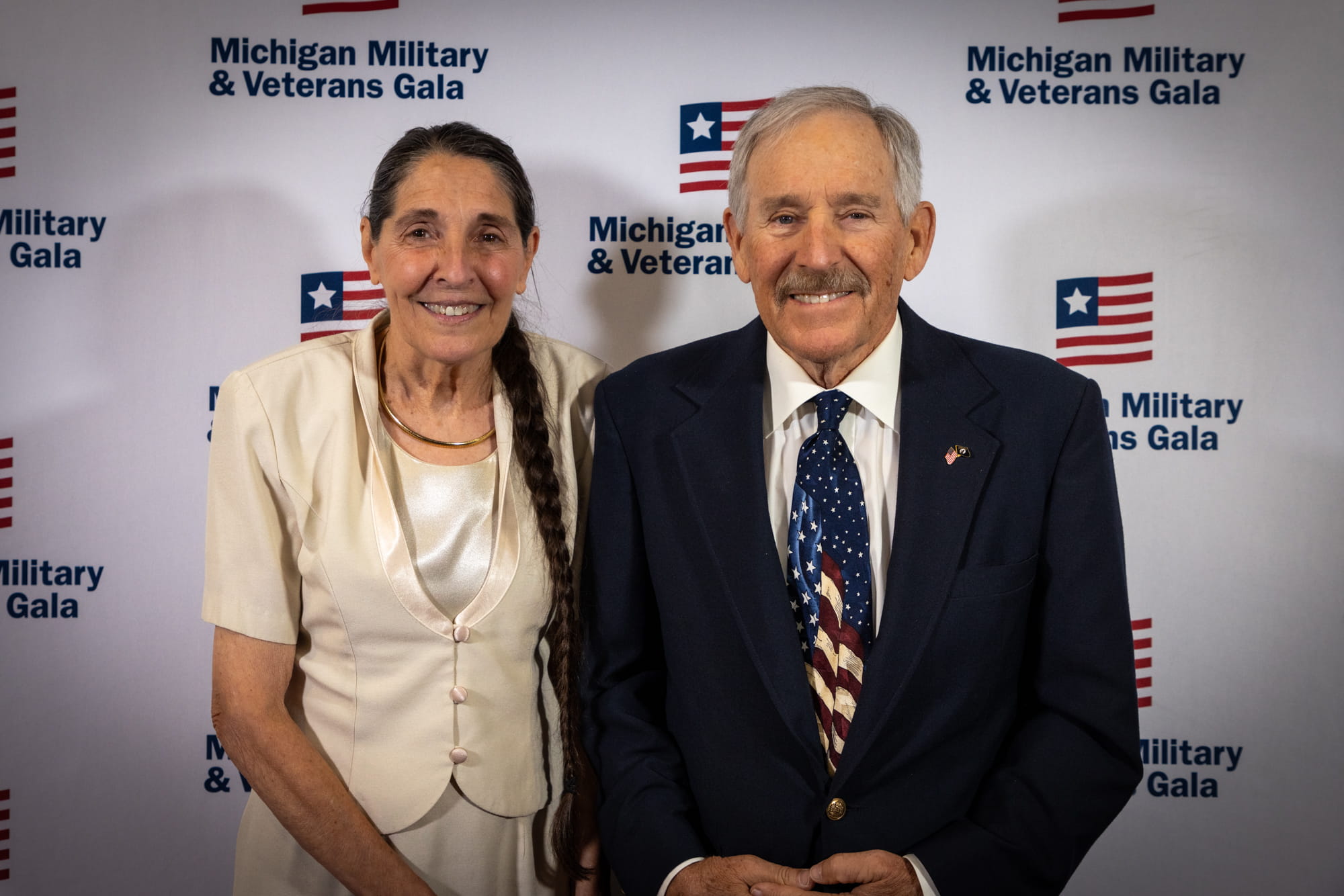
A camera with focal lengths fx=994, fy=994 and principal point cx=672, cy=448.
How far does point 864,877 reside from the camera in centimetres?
156

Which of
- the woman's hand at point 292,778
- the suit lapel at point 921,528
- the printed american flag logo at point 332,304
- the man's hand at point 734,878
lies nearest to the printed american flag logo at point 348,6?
the printed american flag logo at point 332,304

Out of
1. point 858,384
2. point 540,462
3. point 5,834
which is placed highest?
point 858,384

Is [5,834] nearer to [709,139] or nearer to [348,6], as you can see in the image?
[348,6]

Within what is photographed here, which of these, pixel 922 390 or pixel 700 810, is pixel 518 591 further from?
pixel 922 390

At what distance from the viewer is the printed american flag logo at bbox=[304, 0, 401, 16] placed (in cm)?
247

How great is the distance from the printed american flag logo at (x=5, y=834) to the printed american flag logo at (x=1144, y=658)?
2901 mm

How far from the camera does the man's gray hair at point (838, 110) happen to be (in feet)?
5.49

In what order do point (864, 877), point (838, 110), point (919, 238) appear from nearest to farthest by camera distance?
point (864, 877) → point (838, 110) → point (919, 238)

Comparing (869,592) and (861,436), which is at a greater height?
(861,436)

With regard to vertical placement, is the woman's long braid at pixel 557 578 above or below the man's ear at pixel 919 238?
below

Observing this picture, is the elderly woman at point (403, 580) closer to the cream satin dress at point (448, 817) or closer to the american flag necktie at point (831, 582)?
the cream satin dress at point (448, 817)

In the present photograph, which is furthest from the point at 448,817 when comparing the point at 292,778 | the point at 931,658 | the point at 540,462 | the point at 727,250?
the point at 727,250

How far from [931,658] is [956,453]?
335mm

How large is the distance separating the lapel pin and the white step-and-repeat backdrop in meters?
→ 0.93
